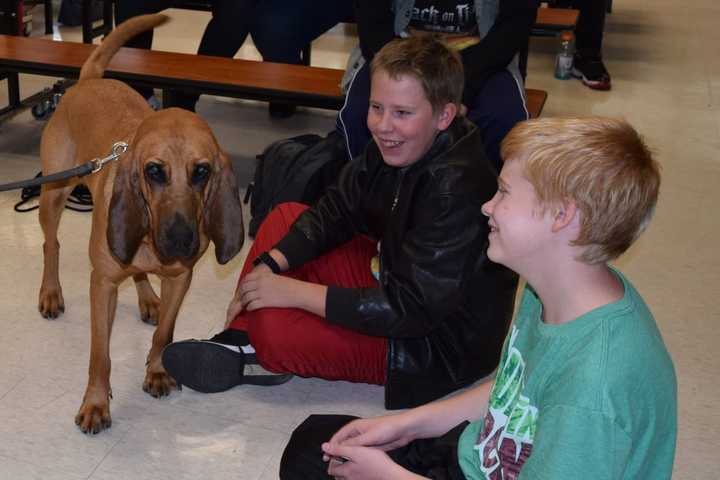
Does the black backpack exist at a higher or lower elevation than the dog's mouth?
lower

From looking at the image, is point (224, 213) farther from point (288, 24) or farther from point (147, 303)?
point (288, 24)

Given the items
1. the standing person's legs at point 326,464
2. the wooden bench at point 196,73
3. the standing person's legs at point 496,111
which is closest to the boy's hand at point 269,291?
the standing person's legs at point 326,464

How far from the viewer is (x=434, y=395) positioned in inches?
113

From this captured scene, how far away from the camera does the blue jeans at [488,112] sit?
3697 mm

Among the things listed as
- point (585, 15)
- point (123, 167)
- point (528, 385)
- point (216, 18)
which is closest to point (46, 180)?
point (123, 167)

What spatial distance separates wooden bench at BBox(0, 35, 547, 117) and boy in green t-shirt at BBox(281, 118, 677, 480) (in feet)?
8.73

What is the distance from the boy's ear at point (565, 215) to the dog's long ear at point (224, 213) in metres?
1.29

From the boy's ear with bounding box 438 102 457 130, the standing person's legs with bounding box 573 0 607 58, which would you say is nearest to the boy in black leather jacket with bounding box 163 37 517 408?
the boy's ear with bounding box 438 102 457 130

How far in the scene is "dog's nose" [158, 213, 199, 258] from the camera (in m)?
2.43

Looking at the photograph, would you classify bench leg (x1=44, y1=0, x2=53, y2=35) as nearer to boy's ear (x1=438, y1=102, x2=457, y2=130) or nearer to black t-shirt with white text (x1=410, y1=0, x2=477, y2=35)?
black t-shirt with white text (x1=410, y1=0, x2=477, y2=35)

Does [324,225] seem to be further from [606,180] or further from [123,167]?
[606,180]

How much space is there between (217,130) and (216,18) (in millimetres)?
637

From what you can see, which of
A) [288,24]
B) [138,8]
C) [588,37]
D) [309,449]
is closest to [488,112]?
[288,24]

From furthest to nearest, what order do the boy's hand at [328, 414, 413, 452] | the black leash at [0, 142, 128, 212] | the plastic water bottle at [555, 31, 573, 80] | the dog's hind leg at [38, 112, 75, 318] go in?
the plastic water bottle at [555, 31, 573, 80] < the dog's hind leg at [38, 112, 75, 318] < the black leash at [0, 142, 128, 212] < the boy's hand at [328, 414, 413, 452]
